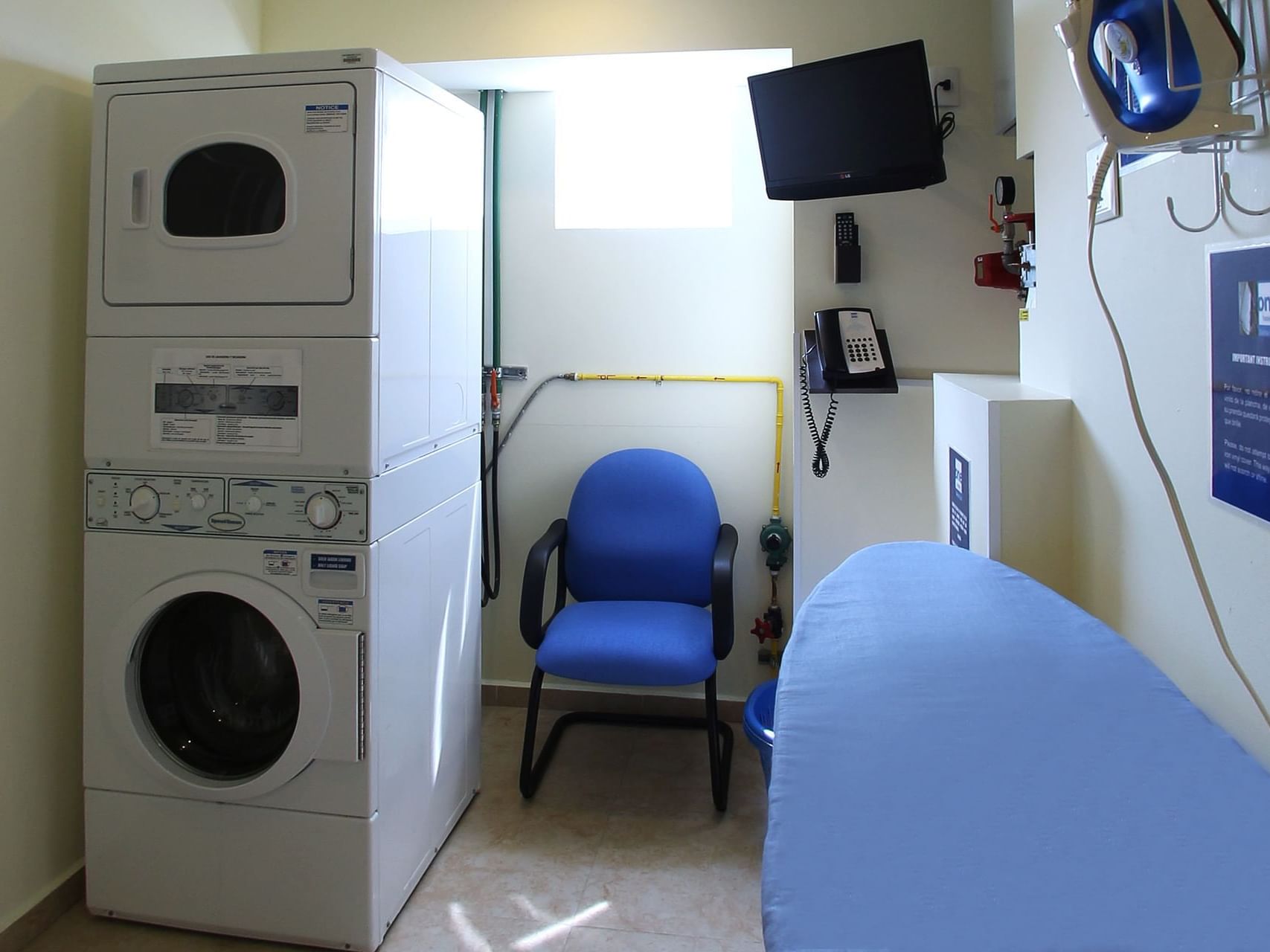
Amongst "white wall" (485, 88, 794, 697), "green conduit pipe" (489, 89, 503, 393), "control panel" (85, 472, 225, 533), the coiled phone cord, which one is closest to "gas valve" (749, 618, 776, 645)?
"white wall" (485, 88, 794, 697)

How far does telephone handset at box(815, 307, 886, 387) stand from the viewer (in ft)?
7.82

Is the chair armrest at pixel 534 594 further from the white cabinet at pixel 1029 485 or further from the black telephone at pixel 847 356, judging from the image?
the white cabinet at pixel 1029 485

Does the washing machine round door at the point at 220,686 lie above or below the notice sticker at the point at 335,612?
below

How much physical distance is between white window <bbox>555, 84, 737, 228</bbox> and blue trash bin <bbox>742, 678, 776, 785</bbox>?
152 cm

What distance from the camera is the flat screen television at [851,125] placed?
2.21 m

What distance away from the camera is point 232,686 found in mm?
2031

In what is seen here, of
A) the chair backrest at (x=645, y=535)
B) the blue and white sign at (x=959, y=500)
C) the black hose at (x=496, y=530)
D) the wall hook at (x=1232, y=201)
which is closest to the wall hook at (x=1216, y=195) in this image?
the wall hook at (x=1232, y=201)

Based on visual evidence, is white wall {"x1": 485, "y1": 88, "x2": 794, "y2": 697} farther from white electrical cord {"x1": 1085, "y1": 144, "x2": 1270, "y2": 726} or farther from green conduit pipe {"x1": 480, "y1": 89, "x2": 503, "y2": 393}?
white electrical cord {"x1": 1085, "y1": 144, "x2": 1270, "y2": 726}

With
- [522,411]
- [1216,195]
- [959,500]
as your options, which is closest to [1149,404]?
[1216,195]

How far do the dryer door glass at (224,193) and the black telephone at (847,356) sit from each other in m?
1.39

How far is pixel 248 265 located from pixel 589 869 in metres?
1.63

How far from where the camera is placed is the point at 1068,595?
4.53 ft

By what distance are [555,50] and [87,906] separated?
8.32ft

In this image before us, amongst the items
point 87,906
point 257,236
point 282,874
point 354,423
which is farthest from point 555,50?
point 87,906
